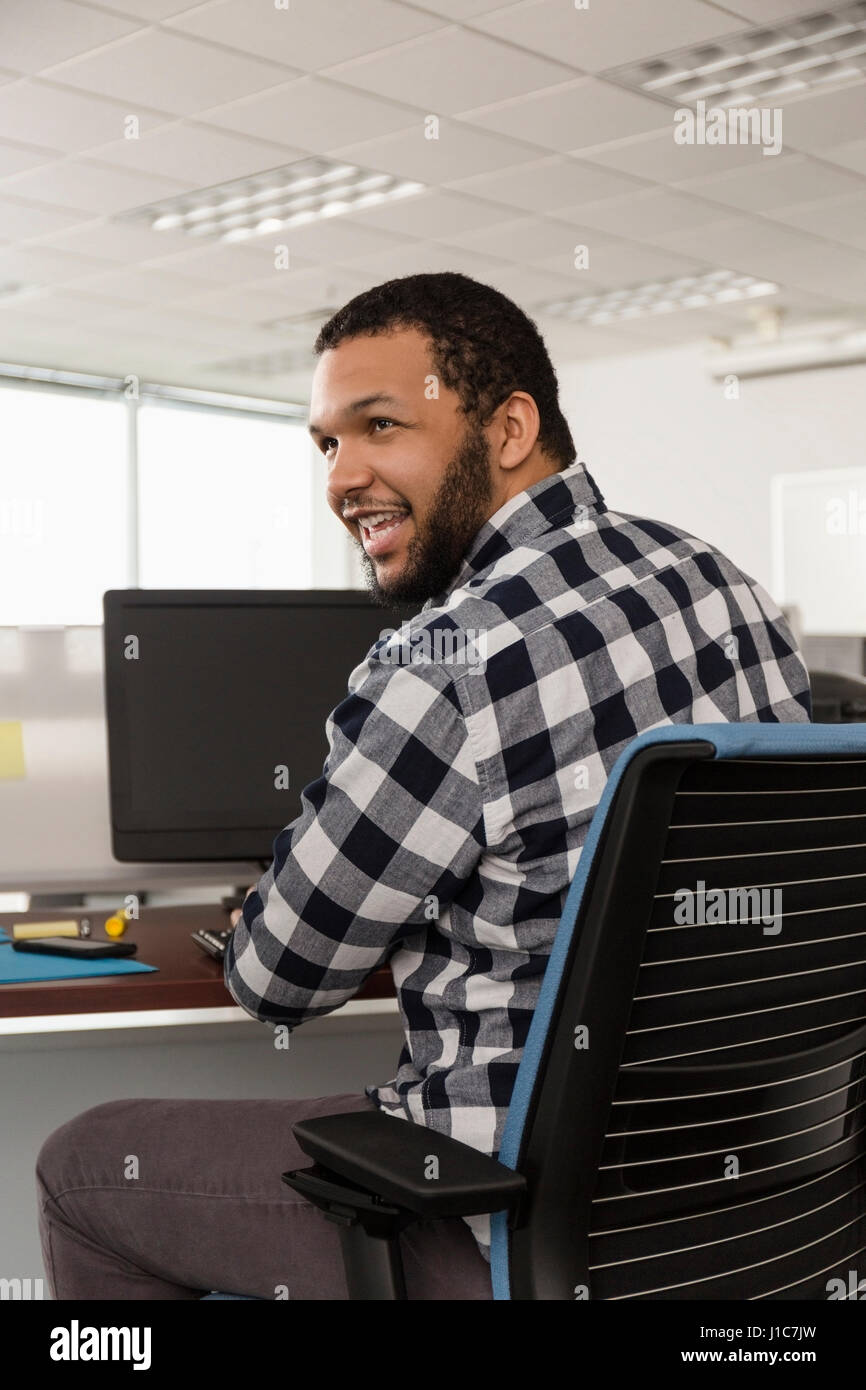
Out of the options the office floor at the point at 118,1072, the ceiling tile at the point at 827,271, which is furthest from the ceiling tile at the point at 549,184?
the office floor at the point at 118,1072

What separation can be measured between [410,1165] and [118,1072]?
1081 millimetres

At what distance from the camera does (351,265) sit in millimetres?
6309

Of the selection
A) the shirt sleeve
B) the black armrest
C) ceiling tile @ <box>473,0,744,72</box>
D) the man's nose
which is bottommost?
the black armrest

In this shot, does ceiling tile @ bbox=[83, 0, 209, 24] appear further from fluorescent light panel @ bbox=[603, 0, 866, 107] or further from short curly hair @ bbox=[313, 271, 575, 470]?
short curly hair @ bbox=[313, 271, 575, 470]

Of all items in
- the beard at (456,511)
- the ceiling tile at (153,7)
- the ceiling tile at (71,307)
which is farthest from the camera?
the ceiling tile at (71,307)

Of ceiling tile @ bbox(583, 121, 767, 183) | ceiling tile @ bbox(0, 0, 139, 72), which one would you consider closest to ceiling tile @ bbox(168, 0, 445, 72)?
ceiling tile @ bbox(0, 0, 139, 72)

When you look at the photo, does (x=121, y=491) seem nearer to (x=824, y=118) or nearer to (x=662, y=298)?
(x=662, y=298)

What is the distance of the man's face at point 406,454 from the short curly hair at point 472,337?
13 mm

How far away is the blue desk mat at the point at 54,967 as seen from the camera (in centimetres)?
150

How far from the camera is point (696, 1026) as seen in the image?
101 cm

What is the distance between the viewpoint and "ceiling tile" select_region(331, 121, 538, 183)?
4.74m

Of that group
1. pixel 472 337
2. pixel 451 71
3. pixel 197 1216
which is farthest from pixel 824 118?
pixel 197 1216

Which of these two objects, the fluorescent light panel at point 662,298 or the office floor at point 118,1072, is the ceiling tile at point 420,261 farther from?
the office floor at point 118,1072

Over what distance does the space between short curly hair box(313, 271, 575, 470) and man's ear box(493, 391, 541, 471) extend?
0.01 meters
